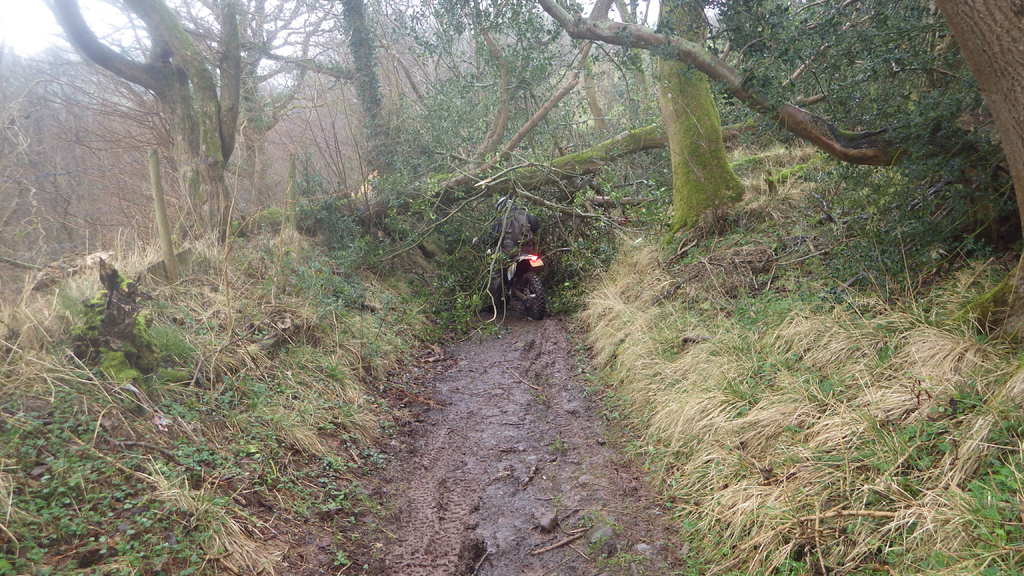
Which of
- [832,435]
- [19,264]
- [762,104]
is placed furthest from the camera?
[19,264]

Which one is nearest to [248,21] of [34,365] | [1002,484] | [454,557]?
[34,365]

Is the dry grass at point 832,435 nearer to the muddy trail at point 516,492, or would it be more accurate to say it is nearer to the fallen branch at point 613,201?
the muddy trail at point 516,492

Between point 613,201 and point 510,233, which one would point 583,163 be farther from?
point 510,233

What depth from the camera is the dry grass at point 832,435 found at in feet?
8.00

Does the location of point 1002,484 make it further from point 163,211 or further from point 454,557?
point 163,211

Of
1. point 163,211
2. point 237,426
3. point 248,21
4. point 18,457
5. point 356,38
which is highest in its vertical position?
point 248,21

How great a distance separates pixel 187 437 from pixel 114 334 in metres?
0.92

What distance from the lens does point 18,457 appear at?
297 cm

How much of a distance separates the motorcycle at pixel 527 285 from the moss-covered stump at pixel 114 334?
17.3 feet

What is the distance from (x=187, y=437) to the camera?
12.0 ft

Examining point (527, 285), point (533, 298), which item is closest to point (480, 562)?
point (533, 298)

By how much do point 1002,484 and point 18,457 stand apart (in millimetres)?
4413

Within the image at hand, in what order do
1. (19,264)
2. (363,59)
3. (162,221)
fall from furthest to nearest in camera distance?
(363,59)
(162,221)
(19,264)

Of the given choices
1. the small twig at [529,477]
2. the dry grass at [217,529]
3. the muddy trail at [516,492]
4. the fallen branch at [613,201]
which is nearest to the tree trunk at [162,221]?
the muddy trail at [516,492]
